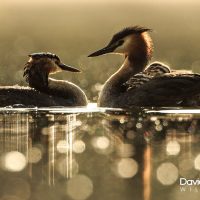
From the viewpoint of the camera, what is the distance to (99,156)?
12734 mm

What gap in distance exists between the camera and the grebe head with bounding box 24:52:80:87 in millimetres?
20812

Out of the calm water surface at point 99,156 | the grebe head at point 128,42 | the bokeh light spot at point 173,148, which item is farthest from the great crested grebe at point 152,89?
the bokeh light spot at point 173,148

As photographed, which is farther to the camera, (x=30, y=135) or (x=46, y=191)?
(x=30, y=135)

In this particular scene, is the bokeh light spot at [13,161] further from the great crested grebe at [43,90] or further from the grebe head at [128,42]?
the grebe head at [128,42]

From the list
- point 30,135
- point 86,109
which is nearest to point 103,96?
point 86,109

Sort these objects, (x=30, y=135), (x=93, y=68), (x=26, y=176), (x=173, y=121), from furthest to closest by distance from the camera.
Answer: (x=93, y=68) → (x=173, y=121) → (x=30, y=135) → (x=26, y=176)

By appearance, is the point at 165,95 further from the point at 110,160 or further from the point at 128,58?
the point at 110,160

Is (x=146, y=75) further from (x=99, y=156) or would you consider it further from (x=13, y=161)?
(x=13, y=161)

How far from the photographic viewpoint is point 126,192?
10.4 meters

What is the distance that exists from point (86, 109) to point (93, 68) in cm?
1599

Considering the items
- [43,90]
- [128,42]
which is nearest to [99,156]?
[43,90]

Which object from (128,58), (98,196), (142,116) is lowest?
(98,196)

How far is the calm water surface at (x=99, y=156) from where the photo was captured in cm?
1064

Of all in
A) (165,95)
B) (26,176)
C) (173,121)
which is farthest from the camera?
(165,95)
